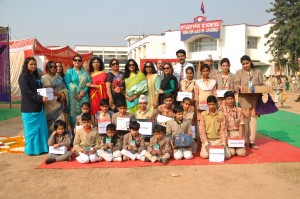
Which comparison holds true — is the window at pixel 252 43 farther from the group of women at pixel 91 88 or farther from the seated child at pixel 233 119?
the seated child at pixel 233 119

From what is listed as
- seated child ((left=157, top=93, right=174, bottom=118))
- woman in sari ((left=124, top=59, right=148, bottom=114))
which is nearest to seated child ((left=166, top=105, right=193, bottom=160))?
seated child ((left=157, top=93, right=174, bottom=118))

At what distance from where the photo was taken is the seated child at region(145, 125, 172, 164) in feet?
14.7

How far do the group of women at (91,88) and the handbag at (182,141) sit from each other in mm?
1068

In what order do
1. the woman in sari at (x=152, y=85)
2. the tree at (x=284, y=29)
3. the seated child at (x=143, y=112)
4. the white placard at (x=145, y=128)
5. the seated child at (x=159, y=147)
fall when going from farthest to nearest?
the tree at (x=284, y=29) < the woman in sari at (x=152, y=85) < the seated child at (x=143, y=112) < the white placard at (x=145, y=128) < the seated child at (x=159, y=147)

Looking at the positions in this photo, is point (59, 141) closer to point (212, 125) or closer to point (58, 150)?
point (58, 150)

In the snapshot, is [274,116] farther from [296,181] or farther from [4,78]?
[4,78]

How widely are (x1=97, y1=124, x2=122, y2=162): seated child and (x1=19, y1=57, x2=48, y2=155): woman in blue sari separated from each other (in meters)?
1.32

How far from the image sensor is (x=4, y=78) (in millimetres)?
11695

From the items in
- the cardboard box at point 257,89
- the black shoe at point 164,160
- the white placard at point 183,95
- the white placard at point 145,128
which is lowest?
the black shoe at point 164,160

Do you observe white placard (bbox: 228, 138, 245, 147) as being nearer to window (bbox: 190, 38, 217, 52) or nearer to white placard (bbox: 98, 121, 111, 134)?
white placard (bbox: 98, 121, 111, 134)

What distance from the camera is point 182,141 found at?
4637 millimetres

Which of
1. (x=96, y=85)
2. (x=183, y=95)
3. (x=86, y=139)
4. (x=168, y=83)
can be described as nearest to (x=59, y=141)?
(x=86, y=139)

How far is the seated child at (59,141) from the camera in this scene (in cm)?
455

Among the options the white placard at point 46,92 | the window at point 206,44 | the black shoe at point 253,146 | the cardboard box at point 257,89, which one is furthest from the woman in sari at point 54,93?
the window at point 206,44
